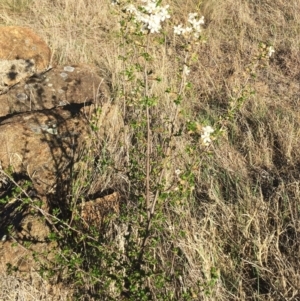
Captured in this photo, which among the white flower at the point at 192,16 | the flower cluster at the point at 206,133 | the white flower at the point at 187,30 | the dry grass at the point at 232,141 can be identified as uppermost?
the white flower at the point at 192,16

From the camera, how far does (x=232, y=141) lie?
3180mm

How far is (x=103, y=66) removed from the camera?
4141 mm

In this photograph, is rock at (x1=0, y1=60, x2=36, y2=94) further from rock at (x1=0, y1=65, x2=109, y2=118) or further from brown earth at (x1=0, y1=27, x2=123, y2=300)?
rock at (x1=0, y1=65, x2=109, y2=118)

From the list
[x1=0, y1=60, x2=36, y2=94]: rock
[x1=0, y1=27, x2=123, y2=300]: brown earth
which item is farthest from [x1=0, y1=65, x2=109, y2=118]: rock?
[x1=0, y1=60, x2=36, y2=94]: rock

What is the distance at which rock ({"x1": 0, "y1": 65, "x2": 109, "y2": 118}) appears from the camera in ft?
10.7

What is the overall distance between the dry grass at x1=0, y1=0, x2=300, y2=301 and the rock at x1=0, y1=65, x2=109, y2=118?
277 millimetres

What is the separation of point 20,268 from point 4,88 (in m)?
2.16

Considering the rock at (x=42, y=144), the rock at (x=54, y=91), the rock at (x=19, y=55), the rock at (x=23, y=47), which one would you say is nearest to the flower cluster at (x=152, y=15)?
the rock at (x=42, y=144)

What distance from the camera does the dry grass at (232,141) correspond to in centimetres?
201

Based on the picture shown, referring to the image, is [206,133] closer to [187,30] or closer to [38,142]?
[187,30]

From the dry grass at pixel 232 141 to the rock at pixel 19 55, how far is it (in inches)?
7.1

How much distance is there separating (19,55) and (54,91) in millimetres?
910

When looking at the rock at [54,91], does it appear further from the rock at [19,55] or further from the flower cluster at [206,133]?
the flower cluster at [206,133]

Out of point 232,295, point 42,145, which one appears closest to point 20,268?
point 42,145
